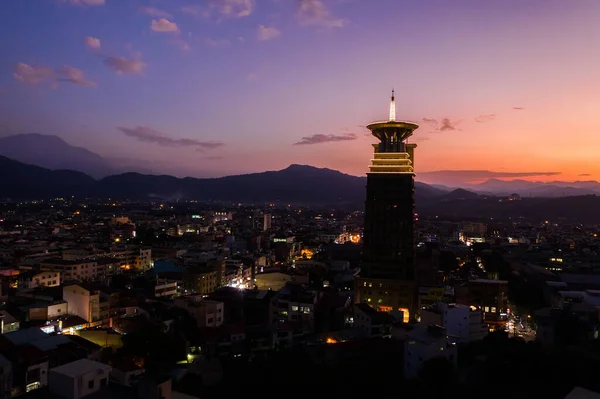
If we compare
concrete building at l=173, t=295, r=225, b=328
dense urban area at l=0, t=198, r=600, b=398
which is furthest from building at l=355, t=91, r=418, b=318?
concrete building at l=173, t=295, r=225, b=328

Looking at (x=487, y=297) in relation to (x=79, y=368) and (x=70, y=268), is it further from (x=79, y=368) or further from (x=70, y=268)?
(x=70, y=268)

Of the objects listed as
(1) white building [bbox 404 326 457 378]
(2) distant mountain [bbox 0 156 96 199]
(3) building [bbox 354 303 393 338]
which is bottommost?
(3) building [bbox 354 303 393 338]

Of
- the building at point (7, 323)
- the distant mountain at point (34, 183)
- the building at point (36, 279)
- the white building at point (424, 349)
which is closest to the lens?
the white building at point (424, 349)

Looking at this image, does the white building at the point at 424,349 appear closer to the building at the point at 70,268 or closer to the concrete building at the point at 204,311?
the concrete building at the point at 204,311

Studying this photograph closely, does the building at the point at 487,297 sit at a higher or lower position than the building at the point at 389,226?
lower

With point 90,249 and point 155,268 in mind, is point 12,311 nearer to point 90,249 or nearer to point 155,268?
point 155,268

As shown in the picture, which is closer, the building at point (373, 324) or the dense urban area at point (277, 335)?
the dense urban area at point (277, 335)

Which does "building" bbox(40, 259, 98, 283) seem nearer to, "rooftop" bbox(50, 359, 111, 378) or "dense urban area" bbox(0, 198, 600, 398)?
"dense urban area" bbox(0, 198, 600, 398)

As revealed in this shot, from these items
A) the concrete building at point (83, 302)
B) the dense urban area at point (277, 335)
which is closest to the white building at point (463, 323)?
the dense urban area at point (277, 335)
